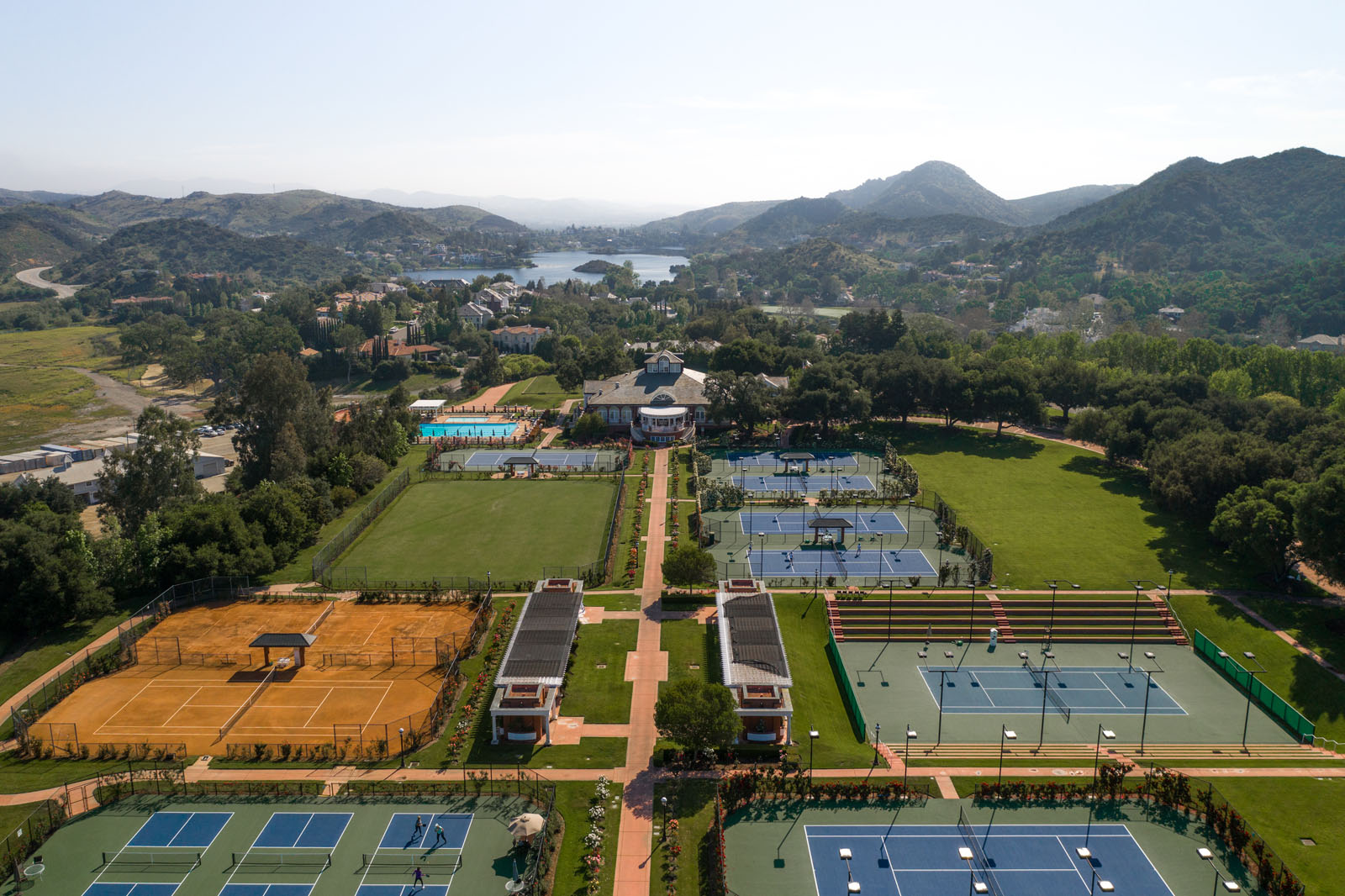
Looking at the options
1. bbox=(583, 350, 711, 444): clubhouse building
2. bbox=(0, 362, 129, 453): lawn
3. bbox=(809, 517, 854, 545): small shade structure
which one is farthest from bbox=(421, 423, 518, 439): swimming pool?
bbox=(0, 362, 129, 453): lawn

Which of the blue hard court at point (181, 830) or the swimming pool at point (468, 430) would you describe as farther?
the swimming pool at point (468, 430)

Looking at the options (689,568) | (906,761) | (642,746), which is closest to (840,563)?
(689,568)

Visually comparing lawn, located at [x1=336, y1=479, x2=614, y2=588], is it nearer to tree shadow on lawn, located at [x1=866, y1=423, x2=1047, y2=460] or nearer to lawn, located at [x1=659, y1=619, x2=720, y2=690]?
lawn, located at [x1=659, y1=619, x2=720, y2=690]

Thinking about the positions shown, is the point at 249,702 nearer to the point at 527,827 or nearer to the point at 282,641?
the point at 282,641

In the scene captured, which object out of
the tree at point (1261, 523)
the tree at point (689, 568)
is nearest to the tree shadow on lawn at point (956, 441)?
the tree at point (1261, 523)

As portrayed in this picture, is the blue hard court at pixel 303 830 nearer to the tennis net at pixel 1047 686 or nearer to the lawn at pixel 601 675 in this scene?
the lawn at pixel 601 675

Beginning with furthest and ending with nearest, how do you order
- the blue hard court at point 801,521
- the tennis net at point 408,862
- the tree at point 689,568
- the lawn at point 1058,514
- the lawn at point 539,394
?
the lawn at point 539,394 < the blue hard court at point 801,521 < the lawn at point 1058,514 < the tree at point 689,568 < the tennis net at point 408,862

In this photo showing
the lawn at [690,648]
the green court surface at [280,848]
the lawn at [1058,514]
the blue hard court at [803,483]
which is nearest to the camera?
the green court surface at [280,848]

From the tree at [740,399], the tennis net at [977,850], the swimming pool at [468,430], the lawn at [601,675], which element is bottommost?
the tennis net at [977,850]
